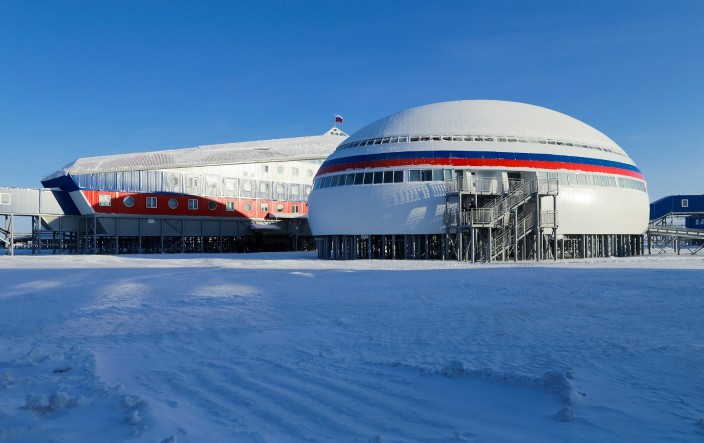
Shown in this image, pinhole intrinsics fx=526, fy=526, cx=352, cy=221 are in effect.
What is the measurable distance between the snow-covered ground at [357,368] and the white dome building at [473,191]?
1985 cm

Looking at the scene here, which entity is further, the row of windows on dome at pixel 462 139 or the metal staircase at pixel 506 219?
the row of windows on dome at pixel 462 139

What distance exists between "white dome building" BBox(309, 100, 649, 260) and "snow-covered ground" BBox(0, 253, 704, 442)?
19850 mm

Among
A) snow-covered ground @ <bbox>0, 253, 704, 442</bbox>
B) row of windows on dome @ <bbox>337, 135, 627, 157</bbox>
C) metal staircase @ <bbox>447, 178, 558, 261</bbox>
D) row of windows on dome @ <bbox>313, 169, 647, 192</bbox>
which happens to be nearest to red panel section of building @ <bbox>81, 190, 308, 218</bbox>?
row of windows on dome @ <bbox>313, 169, 647, 192</bbox>

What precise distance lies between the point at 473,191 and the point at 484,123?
6.31 metres

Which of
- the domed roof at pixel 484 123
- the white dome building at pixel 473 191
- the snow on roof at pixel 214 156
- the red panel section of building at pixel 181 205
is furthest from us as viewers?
Result: the snow on roof at pixel 214 156

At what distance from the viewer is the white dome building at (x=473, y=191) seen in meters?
35.0

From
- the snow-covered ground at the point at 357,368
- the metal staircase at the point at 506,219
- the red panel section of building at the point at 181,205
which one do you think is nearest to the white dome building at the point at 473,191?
the metal staircase at the point at 506,219

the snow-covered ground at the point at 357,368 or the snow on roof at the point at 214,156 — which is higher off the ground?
the snow on roof at the point at 214,156

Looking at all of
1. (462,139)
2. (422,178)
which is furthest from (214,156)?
(462,139)

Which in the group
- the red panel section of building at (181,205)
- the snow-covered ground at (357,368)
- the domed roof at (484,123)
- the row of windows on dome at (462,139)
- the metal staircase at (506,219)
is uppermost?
the domed roof at (484,123)

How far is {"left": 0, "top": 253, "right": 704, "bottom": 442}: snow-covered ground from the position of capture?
5.90m

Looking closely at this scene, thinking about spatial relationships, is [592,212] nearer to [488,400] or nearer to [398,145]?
[398,145]

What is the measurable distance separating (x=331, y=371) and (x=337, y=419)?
180cm

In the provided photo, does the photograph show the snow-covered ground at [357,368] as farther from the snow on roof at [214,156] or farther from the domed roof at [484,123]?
the snow on roof at [214,156]
